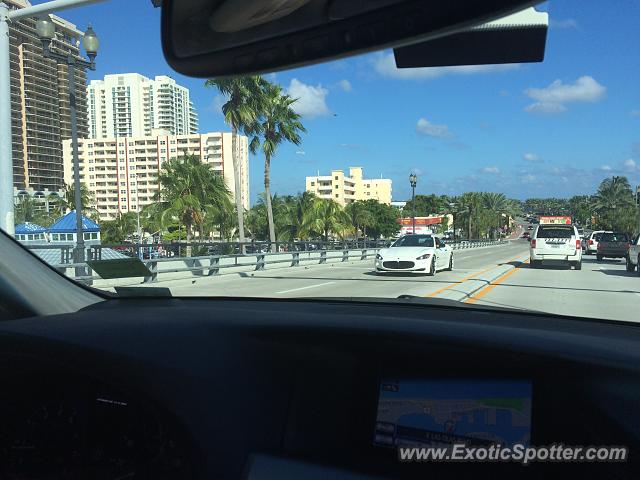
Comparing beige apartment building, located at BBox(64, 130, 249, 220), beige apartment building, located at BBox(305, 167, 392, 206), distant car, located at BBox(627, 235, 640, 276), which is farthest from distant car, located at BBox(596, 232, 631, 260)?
beige apartment building, located at BBox(64, 130, 249, 220)

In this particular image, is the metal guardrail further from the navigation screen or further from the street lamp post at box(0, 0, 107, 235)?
the street lamp post at box(0, 0, 107, 235)

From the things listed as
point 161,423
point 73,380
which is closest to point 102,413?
point 73,380

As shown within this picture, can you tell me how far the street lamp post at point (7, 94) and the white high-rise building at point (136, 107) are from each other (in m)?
1.17

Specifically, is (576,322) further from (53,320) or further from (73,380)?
(53,320)

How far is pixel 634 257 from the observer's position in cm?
711

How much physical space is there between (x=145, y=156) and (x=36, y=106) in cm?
949

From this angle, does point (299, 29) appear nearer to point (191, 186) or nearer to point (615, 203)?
point (615, 203)

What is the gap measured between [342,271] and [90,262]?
7873mm

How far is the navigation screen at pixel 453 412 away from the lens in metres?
1.60

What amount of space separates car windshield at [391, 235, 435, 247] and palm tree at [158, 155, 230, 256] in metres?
4.80

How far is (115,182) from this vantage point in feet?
87.3

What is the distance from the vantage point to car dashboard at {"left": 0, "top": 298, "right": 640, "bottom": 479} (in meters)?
1.58

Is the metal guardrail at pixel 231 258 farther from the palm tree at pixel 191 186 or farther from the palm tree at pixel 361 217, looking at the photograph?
the palm tree at pixel 361 217

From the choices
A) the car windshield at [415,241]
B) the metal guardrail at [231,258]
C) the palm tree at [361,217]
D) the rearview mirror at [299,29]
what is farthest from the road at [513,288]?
the palm tree at [361,217]
